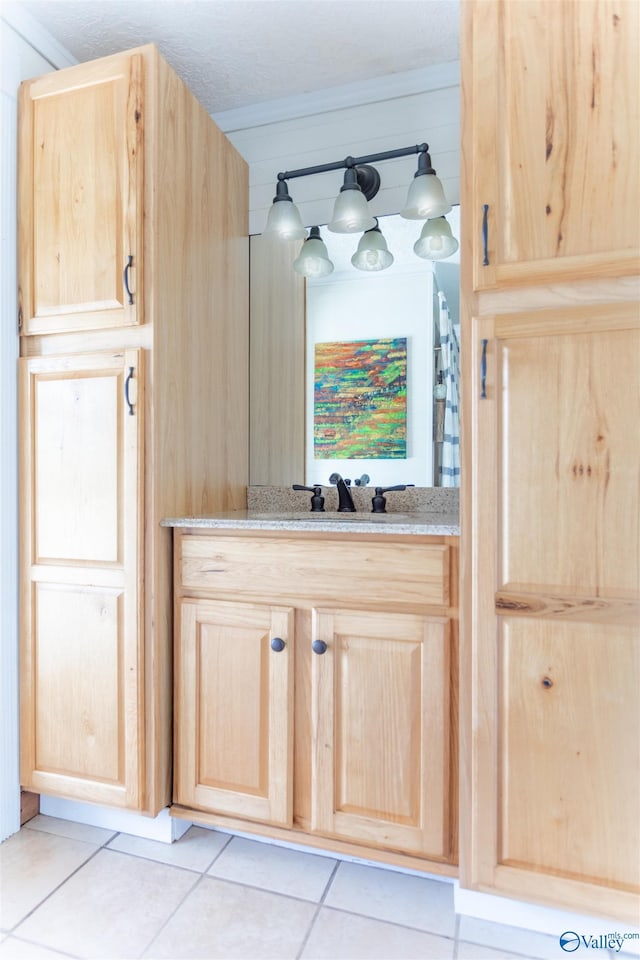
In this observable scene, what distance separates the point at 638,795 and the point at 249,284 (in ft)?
6.29

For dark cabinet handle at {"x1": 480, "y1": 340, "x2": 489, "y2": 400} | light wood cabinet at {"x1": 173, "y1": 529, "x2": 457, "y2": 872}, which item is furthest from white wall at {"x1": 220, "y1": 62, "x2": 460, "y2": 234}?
light wood cabinet at {"x1": 173, "y1": 529, "x2": 457, "y2": 872}

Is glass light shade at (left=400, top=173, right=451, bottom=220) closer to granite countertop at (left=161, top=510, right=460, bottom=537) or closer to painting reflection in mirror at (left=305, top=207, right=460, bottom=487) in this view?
painting reflection in mirror at (left=305, top=207, right=460, bottom=487)

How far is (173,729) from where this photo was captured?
1576 mm

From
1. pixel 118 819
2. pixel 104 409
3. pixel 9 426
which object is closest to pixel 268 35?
pixel 104 409

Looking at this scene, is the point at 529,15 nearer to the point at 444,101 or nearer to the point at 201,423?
the point at 444,101

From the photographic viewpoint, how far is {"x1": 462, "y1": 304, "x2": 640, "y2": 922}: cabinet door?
1145 mm

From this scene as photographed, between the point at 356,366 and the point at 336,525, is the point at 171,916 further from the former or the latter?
the point at 356,366

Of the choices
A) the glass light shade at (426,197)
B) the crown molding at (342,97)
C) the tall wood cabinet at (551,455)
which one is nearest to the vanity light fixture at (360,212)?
the glass light shade at (426,197)

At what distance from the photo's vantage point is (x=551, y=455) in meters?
1.19

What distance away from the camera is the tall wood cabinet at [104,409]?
1518mm

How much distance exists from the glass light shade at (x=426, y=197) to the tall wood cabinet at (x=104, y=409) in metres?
0.69

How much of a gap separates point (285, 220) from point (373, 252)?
0.32m

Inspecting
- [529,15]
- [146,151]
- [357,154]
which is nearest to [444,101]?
[357,154]

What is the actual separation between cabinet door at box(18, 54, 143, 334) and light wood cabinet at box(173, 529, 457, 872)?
2.42 ft
